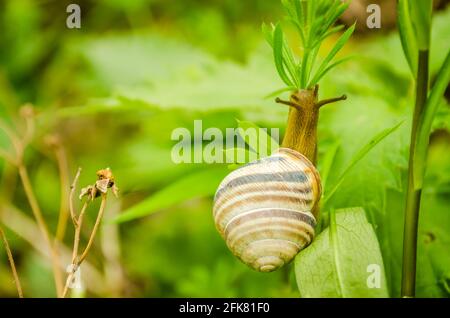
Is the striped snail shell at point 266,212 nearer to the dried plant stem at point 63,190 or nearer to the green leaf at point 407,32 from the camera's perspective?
the green leaf at point 407,32

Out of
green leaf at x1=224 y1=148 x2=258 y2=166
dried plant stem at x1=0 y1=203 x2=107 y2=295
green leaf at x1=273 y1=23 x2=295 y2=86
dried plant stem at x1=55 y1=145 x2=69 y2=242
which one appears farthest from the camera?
dried plant stem at x1=0 y1=203 x2=107 y2=295

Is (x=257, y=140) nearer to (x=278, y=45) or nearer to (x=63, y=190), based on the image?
(x=278, y=45)

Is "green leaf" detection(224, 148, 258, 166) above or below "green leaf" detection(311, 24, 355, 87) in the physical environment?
below

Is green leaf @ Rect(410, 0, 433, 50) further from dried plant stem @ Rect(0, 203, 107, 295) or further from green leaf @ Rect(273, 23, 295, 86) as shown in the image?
dried plant stem @ Rect(0, 203, 107, 295)

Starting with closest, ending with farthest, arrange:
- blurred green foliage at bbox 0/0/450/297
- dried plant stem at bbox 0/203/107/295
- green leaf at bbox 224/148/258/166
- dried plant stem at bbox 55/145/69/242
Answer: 1. green leaf at bbox 224/148/258/166
2. blurred green foliage at bbox 0/0/450/297
3. dried plant stem at bbox 55/145/69/242
4. dried plant stem at bbox 0/203/107/295

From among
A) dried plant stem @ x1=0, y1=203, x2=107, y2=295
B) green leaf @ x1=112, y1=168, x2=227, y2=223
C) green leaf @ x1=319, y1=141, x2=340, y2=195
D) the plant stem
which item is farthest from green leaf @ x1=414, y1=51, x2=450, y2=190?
dried plant stem @ x1=0, y1=203, x2=107, y2=295
